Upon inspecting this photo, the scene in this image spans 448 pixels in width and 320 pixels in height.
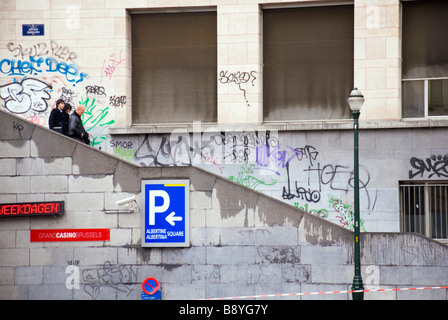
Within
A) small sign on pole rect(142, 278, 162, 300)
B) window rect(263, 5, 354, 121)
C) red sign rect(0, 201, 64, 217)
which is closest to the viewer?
small sign on pole rect(142, 278, 162, 300)

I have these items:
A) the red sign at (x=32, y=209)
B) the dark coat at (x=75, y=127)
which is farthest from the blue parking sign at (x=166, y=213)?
the dark coat at (x=75, y=127)

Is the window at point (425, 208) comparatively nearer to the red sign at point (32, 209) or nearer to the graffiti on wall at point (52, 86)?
the graffiti on wall at point (52, 86)

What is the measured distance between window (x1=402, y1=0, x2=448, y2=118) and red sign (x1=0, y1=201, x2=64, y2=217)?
Answer: 354 inches

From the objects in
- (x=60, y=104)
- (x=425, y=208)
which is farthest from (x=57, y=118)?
(x=425, y=208)

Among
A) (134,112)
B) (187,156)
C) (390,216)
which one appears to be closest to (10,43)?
(134,112)

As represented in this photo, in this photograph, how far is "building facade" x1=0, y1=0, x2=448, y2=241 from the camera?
20875 millimetres

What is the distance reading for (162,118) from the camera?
22438 millimetres

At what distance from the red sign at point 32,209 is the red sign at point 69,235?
1.22 ft

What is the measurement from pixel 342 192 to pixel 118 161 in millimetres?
6233

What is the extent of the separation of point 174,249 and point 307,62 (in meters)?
7.05

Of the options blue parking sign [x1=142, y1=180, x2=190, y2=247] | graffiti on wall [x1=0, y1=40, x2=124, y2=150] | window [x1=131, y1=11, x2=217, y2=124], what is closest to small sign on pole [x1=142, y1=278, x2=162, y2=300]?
blue parking sign [x1=142, y1=180, x2=190, y2=247]

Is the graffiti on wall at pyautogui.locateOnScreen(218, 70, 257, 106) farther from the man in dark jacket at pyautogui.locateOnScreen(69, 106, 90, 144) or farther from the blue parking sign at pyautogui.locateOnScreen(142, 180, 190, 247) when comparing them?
the blue parking sign at pyautogui.locateOnScreen(142, 180, 190, 247)

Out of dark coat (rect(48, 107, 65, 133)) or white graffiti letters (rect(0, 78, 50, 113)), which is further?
white graffiti letters (rect(0, 78, 50, 113))
